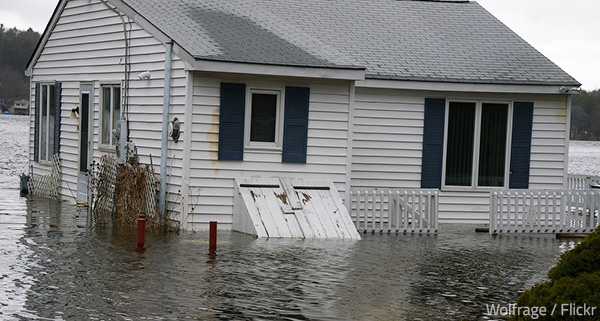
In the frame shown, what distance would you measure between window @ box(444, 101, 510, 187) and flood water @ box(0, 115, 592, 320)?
9.13 feet

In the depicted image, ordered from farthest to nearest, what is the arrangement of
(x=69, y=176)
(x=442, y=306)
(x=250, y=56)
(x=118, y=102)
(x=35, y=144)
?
(x=35, y=144), (x=69, y=176), (x=118, y=102), (x=250, y=56), (x=442, y=306)

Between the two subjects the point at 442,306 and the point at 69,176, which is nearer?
the point at 442,306

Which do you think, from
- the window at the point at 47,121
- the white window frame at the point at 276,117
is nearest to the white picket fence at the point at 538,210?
the white window frame at the point at 276,117

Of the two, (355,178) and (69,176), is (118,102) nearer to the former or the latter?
(69,176)

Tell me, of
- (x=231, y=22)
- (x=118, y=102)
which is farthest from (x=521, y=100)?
(x=118, y=102)

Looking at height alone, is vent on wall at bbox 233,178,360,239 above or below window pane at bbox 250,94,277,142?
below

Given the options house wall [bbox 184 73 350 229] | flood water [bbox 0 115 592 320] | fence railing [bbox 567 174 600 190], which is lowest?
flood water [bbox 0 115 592 320]

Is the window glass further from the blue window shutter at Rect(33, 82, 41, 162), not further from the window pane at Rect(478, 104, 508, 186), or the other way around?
the window pane at Rect(478, 104, 508, 186)

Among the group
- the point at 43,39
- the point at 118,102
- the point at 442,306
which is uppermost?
the point at 43,39

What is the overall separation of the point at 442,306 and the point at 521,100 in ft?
35.3

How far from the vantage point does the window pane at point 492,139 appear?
2064 centimetres

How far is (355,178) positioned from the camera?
2042cm

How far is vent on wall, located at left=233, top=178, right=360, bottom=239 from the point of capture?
1673 centimetres

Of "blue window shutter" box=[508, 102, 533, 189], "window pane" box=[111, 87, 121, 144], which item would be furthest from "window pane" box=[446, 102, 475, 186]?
"window pane" box=[111, 87, 121, 144]
